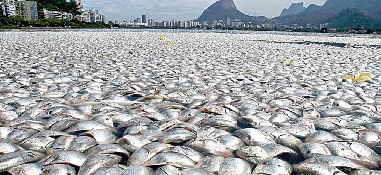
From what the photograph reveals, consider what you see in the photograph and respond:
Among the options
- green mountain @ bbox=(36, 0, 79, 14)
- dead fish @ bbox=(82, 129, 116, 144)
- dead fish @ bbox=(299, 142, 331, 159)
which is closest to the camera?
dead fish @ bbox=(299, 142, 331, 159)

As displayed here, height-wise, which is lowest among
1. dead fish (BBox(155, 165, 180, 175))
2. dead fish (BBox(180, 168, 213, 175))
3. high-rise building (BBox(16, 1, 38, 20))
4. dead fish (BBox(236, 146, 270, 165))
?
dead fish (BBox(236, 146, 270, 165))

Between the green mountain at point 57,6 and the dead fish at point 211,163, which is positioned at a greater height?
the green mountain at point 57,6

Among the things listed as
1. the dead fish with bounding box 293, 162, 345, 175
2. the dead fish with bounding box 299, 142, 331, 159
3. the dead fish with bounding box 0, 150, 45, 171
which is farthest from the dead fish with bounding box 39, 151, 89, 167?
the dead fish with bounding box 299, 142, 331, 159

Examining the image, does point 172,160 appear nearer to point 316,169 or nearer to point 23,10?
point 316,169

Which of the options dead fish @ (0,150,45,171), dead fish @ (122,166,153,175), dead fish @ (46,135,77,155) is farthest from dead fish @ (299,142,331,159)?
dead fish @ (0,150,45,171)

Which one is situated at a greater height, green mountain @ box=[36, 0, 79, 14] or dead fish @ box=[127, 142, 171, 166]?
green mountain @ box=[36, 0, 79, 14]

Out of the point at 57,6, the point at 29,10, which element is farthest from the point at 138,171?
the point at 57,6

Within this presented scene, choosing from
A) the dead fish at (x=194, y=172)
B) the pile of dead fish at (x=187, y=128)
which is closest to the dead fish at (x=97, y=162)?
the pile of dead fish at (x=187, y=128)

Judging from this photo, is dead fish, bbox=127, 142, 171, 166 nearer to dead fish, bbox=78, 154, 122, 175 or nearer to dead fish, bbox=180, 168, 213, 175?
dead fish, bbox=78, 154, 122, 175

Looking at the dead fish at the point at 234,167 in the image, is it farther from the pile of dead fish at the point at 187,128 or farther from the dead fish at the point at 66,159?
the dead fish at the point at 66,159

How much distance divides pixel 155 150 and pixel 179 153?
185mm

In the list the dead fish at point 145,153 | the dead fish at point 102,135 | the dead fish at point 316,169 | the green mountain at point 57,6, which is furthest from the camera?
the green mountain at point 57,6

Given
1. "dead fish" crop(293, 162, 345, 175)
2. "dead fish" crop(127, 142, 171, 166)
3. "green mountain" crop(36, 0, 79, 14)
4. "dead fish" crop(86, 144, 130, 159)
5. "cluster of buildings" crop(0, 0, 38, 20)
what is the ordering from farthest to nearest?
"green mountain" crop(36, 0, 79, 14) < "cluster of buildings" crop(0, 0, 38, 20) < "dead fish" crop(86, 144, 130, 159) < "dead fish" crop(127, 142, 171, 166) < "dead fish" crop(293, 162, 345, 175)

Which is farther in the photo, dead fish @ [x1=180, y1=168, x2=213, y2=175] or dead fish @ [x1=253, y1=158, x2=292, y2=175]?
dead fish @ [x1=253, y1=158, x2=292, y2=175]
